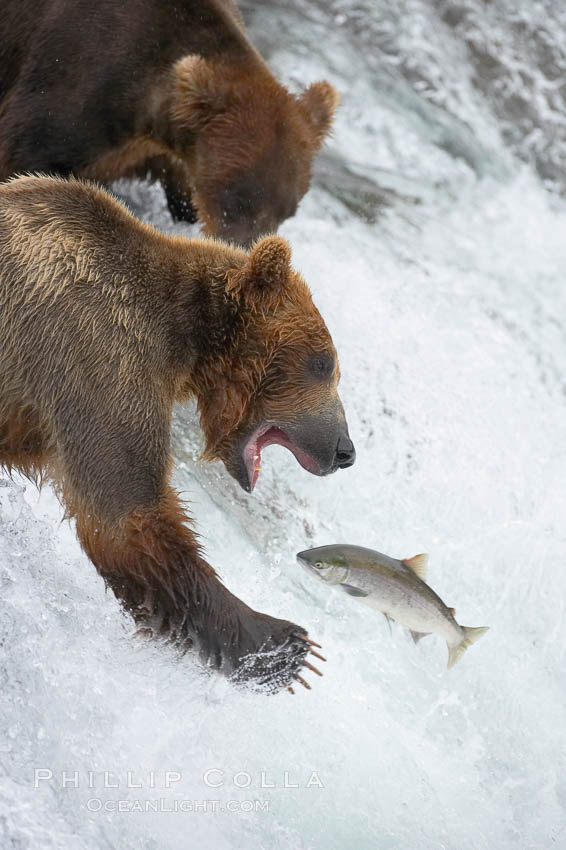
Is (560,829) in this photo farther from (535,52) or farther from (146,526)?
(535,52)

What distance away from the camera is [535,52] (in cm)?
931

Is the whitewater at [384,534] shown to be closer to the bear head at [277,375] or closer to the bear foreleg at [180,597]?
the bear foreleg at [180,597]

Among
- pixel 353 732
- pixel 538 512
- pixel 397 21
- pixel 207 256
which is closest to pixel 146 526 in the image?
pixel 207 256

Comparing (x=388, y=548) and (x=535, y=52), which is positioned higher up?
(x=535, y=52)

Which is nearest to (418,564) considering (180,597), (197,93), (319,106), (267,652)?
(267,652)

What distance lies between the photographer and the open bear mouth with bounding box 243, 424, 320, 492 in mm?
3922

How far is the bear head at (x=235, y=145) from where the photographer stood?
507 cm

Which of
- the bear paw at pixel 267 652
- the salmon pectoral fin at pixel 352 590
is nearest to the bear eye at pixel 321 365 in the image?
the salmon pectoral fin at pixel 352 590

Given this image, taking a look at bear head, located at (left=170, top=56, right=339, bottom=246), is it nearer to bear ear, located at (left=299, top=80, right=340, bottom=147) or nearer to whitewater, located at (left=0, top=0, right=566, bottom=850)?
bear ear, located at (left=299, top=80, right=340, bottom=147)

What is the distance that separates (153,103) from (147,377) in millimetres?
2109

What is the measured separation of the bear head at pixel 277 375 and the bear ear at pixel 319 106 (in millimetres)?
1869

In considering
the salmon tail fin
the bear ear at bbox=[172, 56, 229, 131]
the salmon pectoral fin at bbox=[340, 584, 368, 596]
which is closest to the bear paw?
the salmon pectoral fin at bbox=[340, 584, 368, 596]

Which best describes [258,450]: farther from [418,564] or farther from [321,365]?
[418,564]

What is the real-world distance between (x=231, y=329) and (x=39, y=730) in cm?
164
